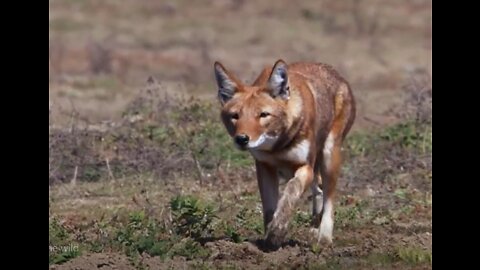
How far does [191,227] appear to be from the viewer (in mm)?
10938

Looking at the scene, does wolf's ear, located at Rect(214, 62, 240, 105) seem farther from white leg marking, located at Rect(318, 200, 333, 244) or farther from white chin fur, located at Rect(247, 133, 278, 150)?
white leg marking, located at Rect(318, 200, 333, 244)

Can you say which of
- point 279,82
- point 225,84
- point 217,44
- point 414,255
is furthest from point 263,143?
point 217,44

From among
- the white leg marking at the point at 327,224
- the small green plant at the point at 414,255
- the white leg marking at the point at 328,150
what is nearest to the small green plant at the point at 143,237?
the white leg marking at the point at 327,224

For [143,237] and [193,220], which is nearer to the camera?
[143,237]

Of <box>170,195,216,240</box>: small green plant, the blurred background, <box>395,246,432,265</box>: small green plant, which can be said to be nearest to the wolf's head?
<box>170,195,216,240</box>: small green plant

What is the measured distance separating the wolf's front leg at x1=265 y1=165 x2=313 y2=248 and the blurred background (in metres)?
8.01

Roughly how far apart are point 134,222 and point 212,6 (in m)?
21.1

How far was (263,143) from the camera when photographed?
1030cm

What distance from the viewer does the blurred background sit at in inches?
878

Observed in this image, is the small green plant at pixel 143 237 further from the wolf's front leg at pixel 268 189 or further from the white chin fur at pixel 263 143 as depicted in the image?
the white chin fur at pixel 263 143

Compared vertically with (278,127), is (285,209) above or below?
below

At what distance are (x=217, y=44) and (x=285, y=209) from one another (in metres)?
17.6

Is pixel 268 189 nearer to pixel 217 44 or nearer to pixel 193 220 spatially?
pixel 193 220
